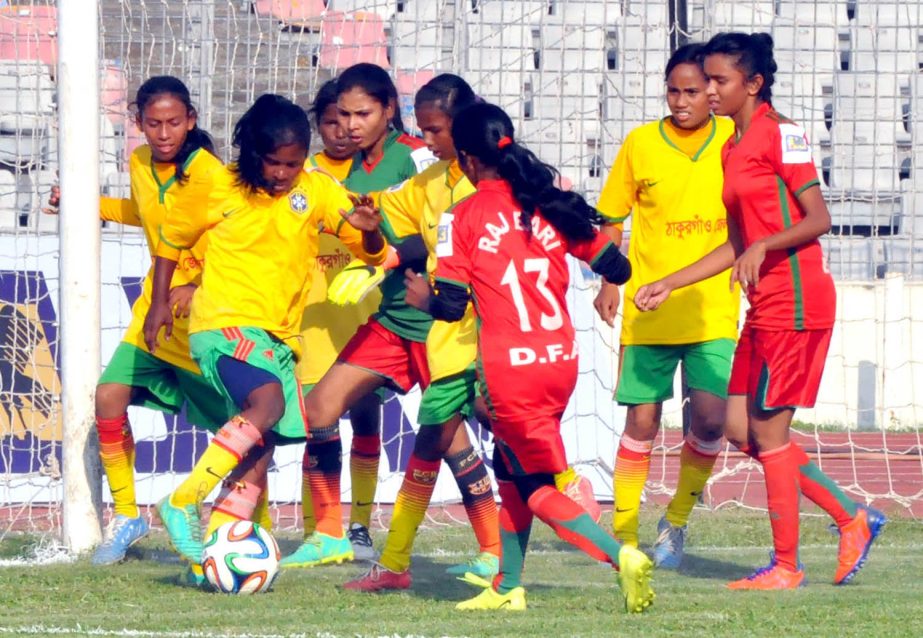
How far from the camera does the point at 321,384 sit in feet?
18.8

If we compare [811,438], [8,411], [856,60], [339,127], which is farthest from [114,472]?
[811,438]

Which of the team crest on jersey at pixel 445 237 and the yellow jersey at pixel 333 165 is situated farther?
the yellow jersey at pixel 333 165

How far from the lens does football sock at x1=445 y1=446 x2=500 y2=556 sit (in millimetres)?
5500

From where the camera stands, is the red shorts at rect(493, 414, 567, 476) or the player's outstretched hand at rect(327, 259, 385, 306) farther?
the player's outstretched hand at rect(327, 259, 385, 306)

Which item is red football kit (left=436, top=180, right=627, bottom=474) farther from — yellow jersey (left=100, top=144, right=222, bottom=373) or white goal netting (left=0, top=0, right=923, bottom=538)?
white goal netting (left=0, top=0, right=923, bottom=538)

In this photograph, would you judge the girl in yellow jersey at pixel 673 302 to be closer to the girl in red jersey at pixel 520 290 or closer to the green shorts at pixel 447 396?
the green shorts at pixel 447 396

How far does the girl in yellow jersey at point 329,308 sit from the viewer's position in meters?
5.98

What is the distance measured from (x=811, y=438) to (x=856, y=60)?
328 centimetres

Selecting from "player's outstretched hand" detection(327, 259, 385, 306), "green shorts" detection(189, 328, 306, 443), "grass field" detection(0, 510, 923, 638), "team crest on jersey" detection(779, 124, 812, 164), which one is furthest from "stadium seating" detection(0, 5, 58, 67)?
"team crest on jersey" detection(779, 124, 812, 164)

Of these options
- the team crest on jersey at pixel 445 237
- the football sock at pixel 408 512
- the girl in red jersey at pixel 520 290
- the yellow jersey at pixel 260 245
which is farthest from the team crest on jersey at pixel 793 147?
the football sock at pixel 408 512

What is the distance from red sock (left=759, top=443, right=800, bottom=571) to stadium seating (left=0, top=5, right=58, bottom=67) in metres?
4.62

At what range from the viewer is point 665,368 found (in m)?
5.91

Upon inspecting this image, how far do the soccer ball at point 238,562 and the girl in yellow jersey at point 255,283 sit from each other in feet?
0.44

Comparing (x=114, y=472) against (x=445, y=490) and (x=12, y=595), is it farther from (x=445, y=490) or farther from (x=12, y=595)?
(x=445, y=490)
